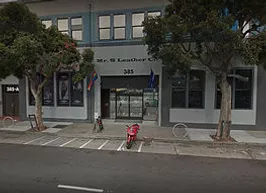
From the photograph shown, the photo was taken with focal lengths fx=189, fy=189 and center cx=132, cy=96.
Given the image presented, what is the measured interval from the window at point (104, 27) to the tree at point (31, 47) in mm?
2611

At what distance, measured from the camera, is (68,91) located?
45.5ft

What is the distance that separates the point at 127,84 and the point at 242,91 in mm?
7427

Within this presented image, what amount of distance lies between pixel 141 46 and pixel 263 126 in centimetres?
912

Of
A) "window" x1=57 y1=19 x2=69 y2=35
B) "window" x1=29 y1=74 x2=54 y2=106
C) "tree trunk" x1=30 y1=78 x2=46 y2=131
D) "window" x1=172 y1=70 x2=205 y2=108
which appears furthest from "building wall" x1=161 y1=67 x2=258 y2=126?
"window" x1=29 y1=74 x2=54 y2=106

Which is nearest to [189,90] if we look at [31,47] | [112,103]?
[112,103]

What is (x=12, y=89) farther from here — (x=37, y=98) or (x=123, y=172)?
(x=123, y=172)

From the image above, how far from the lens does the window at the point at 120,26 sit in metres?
13.0

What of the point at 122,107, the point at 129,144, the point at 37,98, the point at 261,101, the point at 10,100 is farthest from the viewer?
the point at 10,100

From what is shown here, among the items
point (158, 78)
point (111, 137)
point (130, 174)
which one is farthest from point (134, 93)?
point (130, 174)

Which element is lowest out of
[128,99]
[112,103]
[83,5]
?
[112,103]

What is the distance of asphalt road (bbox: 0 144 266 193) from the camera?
4707 mm

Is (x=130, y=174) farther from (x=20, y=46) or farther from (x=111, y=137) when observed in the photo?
(x=20, y=46)

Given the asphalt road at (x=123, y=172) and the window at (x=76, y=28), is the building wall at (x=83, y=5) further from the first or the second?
the asphalt road at (x=123, y=172)

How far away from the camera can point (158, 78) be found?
12938 millimetres
